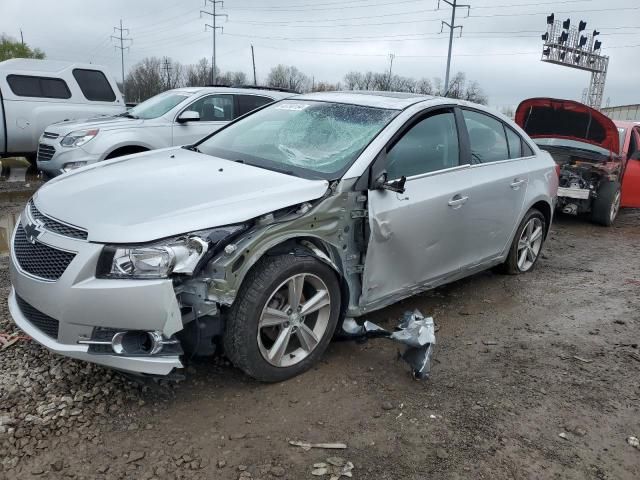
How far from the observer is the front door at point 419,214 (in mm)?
3527

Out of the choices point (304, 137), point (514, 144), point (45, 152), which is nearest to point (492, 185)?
point (514, 144)

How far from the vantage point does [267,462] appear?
261 cm

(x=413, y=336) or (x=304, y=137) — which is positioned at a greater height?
(x=304, y=137)

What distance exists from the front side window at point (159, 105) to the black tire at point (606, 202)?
655 cm

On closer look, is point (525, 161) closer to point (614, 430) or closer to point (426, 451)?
point (614, 430)

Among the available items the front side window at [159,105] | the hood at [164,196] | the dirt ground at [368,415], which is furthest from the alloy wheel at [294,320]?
the front side window at [159,105]

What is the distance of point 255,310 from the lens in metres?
2.93

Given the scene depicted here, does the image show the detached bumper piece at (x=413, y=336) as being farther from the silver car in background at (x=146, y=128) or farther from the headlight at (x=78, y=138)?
the headlight at (x=78, y=138)

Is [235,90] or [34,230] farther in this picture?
[235,90]

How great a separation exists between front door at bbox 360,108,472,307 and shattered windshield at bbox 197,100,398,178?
0.25 m

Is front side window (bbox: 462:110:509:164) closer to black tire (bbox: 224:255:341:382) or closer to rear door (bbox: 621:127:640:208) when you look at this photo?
black tire (bbox: 224:255:341:382)

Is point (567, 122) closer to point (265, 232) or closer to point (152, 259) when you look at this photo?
point (265, 232)

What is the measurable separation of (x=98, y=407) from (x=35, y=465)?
45cm

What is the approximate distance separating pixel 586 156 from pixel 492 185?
4.87 meters
